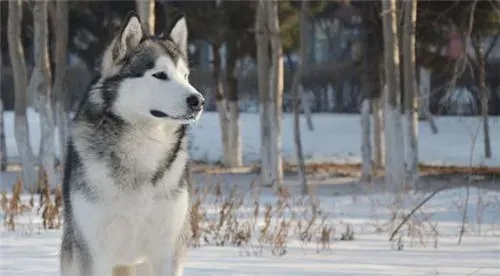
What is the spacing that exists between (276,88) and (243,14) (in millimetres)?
5445

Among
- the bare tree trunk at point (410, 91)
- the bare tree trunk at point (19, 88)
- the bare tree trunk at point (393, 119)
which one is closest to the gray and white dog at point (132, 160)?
the bare tree trunk at point (410, 91)

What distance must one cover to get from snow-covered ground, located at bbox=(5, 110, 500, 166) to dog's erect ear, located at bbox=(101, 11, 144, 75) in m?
24.7

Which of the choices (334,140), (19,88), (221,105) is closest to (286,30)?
(221,105)

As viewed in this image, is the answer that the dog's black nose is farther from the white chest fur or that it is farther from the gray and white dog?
the white chest fur

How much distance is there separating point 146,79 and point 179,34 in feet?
1.67

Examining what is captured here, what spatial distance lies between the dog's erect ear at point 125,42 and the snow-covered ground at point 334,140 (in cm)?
2471

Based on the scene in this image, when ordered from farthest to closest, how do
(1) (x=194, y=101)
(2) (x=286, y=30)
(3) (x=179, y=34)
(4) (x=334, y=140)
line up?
1. (4) (x=334, y=140)
2. (2) (x=286, y=30)
3. (3) (x=179, y=34)
4. (1) (x=194, y=101)

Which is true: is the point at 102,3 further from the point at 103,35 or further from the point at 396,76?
the point at 396,76

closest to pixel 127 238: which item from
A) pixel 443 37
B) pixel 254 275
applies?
pixel 254 275

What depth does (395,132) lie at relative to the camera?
19922 mm

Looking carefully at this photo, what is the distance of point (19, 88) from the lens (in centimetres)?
2091

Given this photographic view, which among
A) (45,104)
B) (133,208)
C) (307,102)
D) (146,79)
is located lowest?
(307,102)

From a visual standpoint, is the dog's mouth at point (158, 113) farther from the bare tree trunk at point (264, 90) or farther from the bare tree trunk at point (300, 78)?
the bare tree trunk at point (264, 90)

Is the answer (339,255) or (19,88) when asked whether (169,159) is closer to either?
(339,255)
